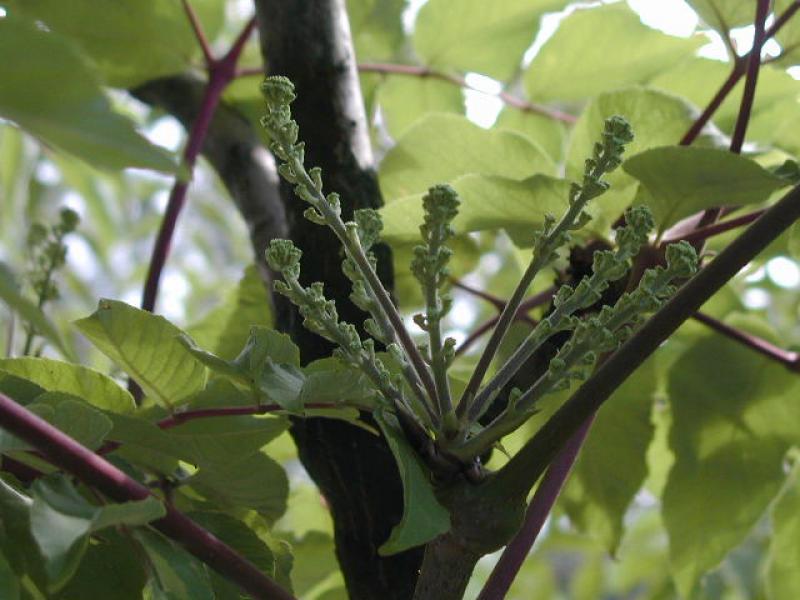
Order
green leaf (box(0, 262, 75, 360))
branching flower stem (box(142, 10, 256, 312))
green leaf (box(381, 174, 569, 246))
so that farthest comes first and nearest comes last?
branching flower stem (box(142, 10, 256, 312)) → green leaf (box(381, 174, 569, 246)) → green leaf (box(0, 262, 75, 360))

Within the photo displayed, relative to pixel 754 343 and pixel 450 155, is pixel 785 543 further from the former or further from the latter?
pixel 450 155

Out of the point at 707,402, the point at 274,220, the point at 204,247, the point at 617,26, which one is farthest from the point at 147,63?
the point at 204,247

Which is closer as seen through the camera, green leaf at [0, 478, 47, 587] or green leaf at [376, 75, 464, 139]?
green leaf at [0, 478, 47, 587]

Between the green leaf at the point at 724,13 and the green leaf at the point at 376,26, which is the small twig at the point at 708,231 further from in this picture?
the green leaf at the point at 376,26

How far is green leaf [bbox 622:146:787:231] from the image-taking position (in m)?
0.48

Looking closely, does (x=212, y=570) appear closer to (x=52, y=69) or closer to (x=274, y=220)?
(x=52, y=69)

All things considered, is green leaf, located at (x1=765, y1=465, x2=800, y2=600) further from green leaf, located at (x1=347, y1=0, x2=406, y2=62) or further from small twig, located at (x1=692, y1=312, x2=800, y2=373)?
green leaf, located at (x1=347, y1=0, x2=406, y2=62)

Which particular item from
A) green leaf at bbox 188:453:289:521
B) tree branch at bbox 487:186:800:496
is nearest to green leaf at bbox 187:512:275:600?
green leaf at bbox 188:453:289:521

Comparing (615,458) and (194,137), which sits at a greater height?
(194,137)

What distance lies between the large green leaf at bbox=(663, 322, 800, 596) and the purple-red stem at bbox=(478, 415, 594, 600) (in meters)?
0.18

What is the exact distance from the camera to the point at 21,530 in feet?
1.25

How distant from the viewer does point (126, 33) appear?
2.38 feet

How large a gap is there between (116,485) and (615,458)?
0.36 m

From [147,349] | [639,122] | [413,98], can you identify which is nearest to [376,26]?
[413,98]
